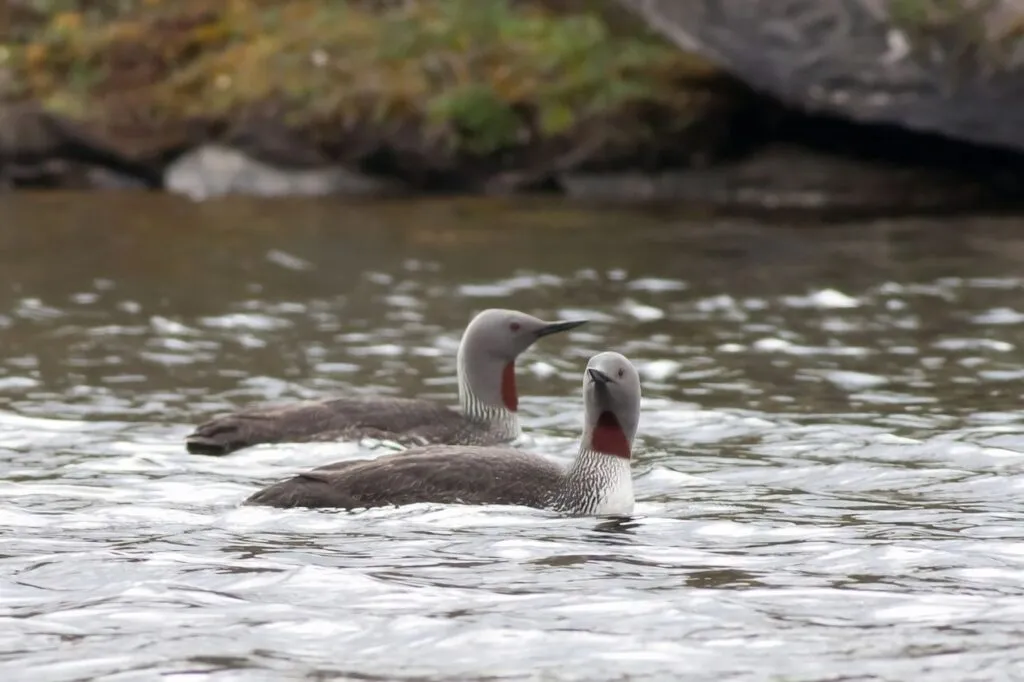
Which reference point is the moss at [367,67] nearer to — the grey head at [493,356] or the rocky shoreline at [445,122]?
the rocky shoreline at [445,122]

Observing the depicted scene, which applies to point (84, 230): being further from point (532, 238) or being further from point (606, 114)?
point (606, 114)

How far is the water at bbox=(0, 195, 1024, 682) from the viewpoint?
6387 millimetres

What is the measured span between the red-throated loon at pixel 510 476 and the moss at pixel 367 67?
1416 cm

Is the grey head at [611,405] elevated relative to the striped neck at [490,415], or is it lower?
elevated

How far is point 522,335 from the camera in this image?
11.0 metres

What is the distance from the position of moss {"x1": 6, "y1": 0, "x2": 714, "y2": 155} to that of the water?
3468 millimetres

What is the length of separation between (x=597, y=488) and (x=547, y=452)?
196cm

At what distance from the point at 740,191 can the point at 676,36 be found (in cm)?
204

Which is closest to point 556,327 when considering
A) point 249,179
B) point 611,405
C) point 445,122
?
point 611,405

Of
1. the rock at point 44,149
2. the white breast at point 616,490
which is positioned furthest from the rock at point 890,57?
the white breast at point 616,490

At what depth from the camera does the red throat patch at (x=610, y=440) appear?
8.77 m

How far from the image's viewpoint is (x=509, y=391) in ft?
35.6

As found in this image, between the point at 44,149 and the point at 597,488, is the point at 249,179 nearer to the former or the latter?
the point at 44,149

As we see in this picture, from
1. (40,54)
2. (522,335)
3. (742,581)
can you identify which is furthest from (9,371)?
(40,54)
